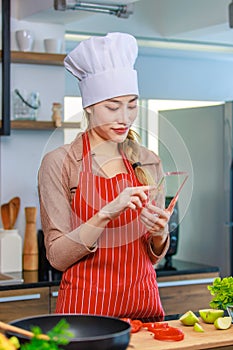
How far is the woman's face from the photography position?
2.35 meters

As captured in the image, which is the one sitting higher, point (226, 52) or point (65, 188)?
point (226, 52)

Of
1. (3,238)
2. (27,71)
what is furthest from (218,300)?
(27,71)

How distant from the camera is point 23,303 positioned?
3.78 meters

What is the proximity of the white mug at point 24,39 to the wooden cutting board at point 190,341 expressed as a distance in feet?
8.28

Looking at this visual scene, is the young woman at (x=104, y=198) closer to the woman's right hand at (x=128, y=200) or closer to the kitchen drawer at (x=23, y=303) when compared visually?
the woman's right hand at (x=128, y=200)

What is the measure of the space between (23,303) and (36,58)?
1411 millimetres

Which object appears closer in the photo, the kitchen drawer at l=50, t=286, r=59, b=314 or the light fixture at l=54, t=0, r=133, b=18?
the light fixture at l=54, t=0, r=133, b=18

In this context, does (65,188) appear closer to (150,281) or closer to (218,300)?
(150,281)

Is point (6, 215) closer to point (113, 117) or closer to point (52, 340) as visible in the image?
point (113, 117)

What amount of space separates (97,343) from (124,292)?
91 centimetres

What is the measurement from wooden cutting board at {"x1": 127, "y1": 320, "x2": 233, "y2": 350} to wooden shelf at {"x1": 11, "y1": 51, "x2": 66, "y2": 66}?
2.45m

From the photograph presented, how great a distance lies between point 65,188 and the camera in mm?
2432

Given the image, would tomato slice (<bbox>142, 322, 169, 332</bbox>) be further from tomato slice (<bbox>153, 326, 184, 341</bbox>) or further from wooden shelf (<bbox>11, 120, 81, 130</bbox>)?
wooden shelf (<bbox>11, 120, 81, 130</bbox>)

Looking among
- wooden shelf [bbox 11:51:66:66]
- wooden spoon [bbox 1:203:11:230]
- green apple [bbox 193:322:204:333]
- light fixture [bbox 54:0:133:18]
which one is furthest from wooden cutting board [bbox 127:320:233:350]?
wooden shelf [bbox 11:51:66:66]
